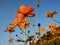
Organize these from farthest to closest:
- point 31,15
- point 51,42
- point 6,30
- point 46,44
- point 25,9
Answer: point 51,42
point 46,44
point 6,30
point 25,9
point 31,15

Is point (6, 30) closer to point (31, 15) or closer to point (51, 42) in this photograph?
point (31, 15)

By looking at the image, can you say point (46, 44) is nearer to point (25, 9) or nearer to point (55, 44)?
point (55, 44)

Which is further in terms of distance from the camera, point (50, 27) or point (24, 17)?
point (50, 27)

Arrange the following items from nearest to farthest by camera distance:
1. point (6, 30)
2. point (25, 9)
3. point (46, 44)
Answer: point (25, 9), point (6, 30), point (46, 44)

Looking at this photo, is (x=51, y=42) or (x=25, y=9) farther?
(x=51, y=42)

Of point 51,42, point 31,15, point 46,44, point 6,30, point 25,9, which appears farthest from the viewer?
point 51,42

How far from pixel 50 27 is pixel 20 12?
3062mm

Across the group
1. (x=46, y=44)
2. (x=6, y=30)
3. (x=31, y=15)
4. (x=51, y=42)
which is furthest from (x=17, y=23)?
(x=51, y=42)

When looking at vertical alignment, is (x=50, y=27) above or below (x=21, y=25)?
above

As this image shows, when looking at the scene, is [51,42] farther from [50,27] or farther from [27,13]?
[27,13]

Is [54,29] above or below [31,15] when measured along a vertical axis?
above

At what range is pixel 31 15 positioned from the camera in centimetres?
278

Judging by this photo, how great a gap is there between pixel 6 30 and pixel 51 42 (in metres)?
2.29

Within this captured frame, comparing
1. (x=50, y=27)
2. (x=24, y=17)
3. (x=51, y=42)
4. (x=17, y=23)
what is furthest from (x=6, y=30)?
(x=51, y=42)
